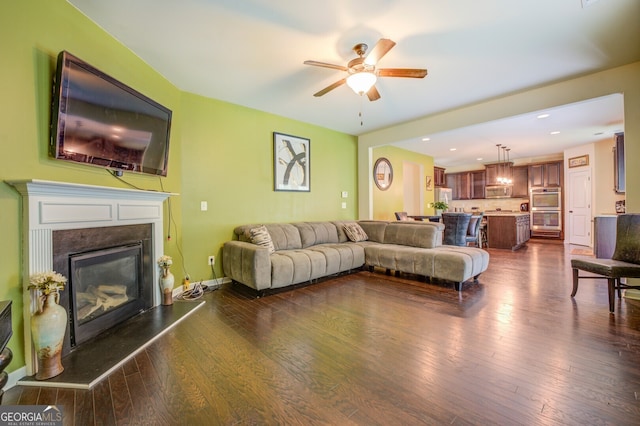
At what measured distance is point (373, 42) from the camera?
8.35ft

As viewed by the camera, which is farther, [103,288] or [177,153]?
[177,153]

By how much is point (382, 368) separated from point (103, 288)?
8.00 feet

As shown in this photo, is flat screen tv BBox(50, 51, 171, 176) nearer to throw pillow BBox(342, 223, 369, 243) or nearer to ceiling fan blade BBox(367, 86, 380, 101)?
ceiling fan blade BBox(367, 86, 380, 101)

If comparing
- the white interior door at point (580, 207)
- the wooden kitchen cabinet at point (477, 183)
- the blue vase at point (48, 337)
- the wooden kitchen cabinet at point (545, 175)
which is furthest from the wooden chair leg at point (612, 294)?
the wooden kitchen cabinet at point (477, 183)

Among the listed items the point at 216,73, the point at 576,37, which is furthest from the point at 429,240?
the point at 216,73

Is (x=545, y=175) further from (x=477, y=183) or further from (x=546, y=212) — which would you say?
(x=477, y=183)

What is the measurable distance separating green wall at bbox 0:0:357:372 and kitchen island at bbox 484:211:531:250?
4.02 metres

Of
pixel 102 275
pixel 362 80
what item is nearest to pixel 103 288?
pixel 102 275

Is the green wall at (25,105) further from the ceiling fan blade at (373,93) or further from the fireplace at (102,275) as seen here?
the ceiling fan blade at (373,93)

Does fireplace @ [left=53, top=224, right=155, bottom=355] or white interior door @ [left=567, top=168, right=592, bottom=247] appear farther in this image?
white interior door @ [left=567, top=168, right=592, bottom=247]

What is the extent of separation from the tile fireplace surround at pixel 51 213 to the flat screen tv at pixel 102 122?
0.25 m

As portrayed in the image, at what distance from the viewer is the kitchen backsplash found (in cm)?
879

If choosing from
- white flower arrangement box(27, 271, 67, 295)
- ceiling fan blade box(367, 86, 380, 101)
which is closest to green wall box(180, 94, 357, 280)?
white flower arrangement box(27, 271, 67, 295)

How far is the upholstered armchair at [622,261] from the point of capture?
258cm
